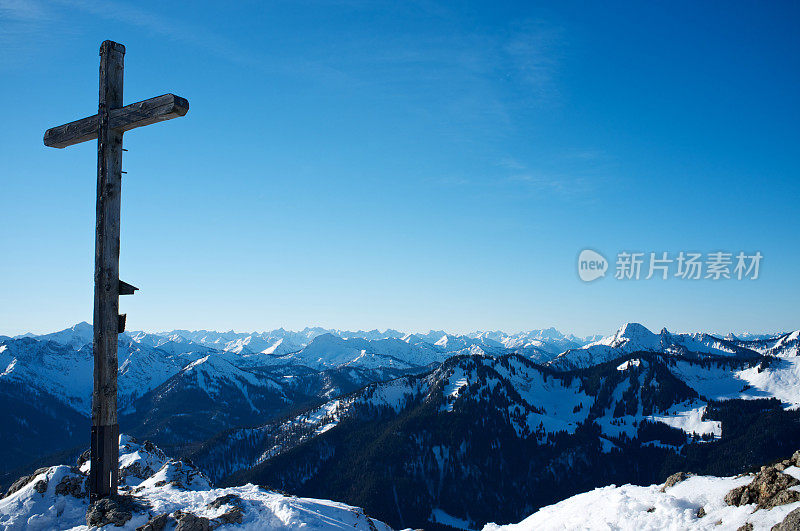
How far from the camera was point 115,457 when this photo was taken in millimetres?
12258

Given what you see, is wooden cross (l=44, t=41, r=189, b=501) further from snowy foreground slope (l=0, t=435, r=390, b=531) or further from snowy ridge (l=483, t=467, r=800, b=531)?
snowy ridge (l=483, t=467, r=800, b=531)

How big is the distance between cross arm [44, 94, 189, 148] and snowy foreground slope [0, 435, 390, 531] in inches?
401

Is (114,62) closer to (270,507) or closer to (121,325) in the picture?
(121,325)

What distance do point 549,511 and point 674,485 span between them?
15.4 feet

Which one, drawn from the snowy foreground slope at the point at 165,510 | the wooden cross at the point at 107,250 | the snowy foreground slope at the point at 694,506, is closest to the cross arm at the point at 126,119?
the wooden cross at the point at 107,250

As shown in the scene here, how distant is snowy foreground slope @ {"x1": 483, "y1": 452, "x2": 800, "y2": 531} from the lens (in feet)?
35.6

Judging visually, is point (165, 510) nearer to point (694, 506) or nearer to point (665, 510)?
point (665, 510)

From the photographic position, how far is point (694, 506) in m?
13.2

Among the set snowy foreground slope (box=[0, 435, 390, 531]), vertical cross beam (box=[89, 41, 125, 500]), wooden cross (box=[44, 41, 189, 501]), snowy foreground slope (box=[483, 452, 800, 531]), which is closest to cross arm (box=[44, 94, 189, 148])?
wooden cross (box=[44, 41, 189, 501])

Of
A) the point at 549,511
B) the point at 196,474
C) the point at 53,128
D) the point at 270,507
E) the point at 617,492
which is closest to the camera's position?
the point at 53,128

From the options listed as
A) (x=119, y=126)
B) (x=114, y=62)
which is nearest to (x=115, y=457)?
(x=119, y=126)

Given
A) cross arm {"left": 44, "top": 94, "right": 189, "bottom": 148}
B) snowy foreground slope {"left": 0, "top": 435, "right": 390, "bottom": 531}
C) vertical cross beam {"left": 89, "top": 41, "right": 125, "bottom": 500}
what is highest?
cross arm {"left": 44, "top": 94, "right": 189, "bottom": 148}

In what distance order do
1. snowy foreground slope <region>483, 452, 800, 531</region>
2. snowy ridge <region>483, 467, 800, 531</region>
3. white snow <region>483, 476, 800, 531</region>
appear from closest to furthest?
snowy foreground slope <region>483, 452, 800, 531</region>
snowy ridge <region>483, 467, 800, 531</region>
white snow <region>483, 476, 800, 531</region>

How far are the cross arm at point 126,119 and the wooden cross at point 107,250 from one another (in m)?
0.02
